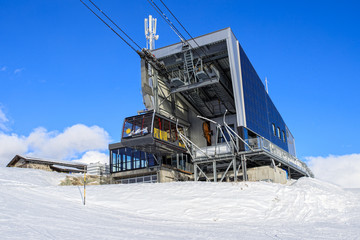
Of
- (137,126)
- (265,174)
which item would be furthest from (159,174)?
(265,174)

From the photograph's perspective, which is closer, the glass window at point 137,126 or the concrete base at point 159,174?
the glass window at point 137,126

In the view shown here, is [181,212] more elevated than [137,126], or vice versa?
[137,126]

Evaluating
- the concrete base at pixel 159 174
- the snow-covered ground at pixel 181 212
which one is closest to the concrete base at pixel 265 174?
the concrete base at pixel 159 174

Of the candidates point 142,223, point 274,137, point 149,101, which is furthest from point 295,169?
point 142,223

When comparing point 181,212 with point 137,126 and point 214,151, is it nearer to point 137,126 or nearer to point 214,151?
point 137,126

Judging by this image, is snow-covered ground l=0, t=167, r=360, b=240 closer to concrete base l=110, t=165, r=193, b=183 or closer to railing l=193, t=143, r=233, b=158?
railing l=193, t=143, r=233, b=158

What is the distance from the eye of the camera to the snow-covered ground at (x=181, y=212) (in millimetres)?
10630

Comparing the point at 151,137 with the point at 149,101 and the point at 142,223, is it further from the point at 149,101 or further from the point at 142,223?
the point at 142,223

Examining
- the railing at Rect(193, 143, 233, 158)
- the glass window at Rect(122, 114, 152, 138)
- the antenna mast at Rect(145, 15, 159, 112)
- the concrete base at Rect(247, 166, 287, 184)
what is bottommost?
the concrete base at Rect(247, 166, 287, 184)

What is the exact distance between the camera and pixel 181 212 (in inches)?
646

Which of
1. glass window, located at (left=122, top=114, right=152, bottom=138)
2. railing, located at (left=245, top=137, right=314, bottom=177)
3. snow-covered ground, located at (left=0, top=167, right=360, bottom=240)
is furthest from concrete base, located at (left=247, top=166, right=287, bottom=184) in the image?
glass window, located at (left=122, top=114, right=152, bottom=138)

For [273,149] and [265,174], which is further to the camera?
[273,149]

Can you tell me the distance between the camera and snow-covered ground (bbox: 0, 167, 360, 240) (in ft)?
34.9

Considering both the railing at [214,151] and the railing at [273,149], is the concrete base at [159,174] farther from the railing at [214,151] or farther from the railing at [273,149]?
the railing at [273,149]
